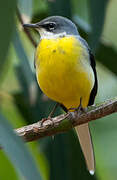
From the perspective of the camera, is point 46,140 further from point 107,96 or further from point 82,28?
point 107,96

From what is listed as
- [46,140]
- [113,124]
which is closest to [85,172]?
[46,140]

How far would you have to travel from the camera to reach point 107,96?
6.11 meters

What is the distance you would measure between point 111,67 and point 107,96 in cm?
239

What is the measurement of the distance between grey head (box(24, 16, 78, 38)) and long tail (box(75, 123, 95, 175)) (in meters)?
0.93

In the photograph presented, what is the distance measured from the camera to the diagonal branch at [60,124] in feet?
8.75

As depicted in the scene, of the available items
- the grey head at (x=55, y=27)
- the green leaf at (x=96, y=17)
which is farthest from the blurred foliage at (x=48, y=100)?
the grey head at (x=55, y=27)

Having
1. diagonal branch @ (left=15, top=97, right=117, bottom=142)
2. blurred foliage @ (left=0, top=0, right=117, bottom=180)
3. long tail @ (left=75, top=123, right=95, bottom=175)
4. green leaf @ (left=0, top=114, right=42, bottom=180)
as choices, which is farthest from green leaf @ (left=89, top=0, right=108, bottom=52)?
green leaf @ (left=0, top=114, right=42, bottom=180)

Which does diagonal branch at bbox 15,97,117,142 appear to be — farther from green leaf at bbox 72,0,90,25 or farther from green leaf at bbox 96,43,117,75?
green leaf at bbox 72,0,90,25

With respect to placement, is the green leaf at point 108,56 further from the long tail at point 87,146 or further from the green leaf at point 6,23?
the green leaf at point 6,23

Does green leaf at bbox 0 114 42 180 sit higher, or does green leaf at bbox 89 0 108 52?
green leaf at bbox 0 114 42 180

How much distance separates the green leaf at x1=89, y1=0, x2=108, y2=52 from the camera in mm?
3133

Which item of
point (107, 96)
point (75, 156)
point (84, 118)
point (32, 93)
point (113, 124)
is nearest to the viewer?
point (84, 118)

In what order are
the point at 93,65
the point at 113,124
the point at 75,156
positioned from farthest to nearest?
the point at 113,124 < the point at 75,156 < the point at 93,65

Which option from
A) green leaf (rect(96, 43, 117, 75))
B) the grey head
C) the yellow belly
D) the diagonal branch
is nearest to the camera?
the diagonal branch
